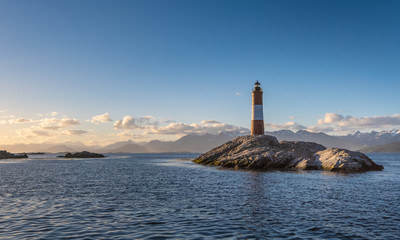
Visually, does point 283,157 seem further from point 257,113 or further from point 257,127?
point 257,113

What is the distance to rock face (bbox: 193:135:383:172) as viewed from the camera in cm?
5370

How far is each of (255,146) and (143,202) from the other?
48.6 m

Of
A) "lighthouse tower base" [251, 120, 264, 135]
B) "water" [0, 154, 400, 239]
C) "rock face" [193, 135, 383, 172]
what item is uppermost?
"lighthouse tower base" [251, 120, 264, 135]

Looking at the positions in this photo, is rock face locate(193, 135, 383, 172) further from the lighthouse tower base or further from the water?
the water

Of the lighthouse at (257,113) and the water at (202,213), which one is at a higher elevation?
the lighthouse at (257,113)

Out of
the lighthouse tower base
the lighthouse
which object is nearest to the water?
the lighthouse tower base

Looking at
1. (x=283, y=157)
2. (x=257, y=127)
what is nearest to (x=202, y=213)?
(x=283, y=157)

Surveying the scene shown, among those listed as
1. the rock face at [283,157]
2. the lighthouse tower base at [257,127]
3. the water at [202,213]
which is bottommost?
the water at [202,213]

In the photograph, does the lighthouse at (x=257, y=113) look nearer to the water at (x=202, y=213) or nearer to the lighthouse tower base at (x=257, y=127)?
the lighthouse tower base at (x=257, y=127)

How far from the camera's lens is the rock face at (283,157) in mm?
53697

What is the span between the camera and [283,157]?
61.2 m

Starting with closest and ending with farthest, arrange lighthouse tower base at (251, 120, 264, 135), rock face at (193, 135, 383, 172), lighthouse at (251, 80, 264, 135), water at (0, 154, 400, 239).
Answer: water at (0, 154, 400, 239), rock face at (193, 135, 383, 172), lighthouse at (251, 80, 264, 135), lighthouse tower base at (251, 120, 264, 135)

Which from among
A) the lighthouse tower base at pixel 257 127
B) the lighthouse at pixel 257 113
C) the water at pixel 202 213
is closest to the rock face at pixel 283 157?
the lighthouse tower base at pixel 257 127

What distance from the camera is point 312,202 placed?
2381cm
